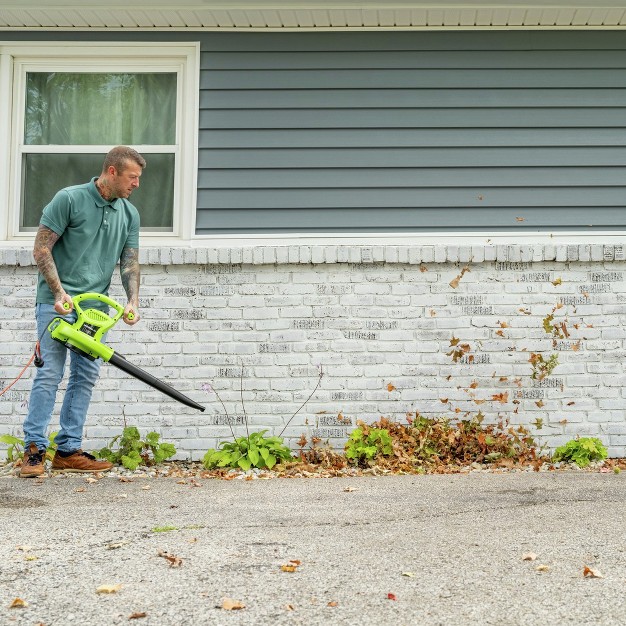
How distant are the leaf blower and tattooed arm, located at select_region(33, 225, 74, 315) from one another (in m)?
0.07

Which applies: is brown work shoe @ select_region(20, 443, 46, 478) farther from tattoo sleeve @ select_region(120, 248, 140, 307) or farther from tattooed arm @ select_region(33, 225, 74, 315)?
tattoo sleeve @ select_region(120, 248, 140, 307)

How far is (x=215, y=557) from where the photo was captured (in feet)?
9.87

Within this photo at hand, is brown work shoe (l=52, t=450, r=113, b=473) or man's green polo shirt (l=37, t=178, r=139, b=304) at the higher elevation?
man's green polo shirt (l=37, t=178, r=139, b=304)

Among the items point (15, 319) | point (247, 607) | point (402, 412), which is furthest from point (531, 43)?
point (247, 607)

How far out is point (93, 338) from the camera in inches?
170

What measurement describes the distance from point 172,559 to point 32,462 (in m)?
2.03

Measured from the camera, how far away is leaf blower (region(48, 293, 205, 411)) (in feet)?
13.8

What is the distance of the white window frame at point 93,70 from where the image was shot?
19.1 ft

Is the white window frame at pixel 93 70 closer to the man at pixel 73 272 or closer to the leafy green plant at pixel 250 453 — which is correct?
the man at pixel 73 272

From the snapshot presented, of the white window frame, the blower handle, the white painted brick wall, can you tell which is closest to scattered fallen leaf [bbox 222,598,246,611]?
the blower handle

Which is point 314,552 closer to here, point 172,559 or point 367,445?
point 172,559

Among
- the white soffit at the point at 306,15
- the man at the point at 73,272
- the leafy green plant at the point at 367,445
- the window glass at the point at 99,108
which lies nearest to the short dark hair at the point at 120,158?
the man at the point at 73,272

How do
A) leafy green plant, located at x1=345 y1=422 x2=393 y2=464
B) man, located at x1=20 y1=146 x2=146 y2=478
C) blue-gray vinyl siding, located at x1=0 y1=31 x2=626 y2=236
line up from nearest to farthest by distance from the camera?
man, located at x1=20 y1=146 x2=146 y2=478
leafy green plant, located at x1=345 y1=422 x2=393 y2=464
blue-gray vinyl siding, located at x1=0 y1=31 x2=626 y2=236

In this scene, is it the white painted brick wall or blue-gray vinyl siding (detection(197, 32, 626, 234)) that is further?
blue-gray vinyl siding (detection(197, 32, 626, 234))
